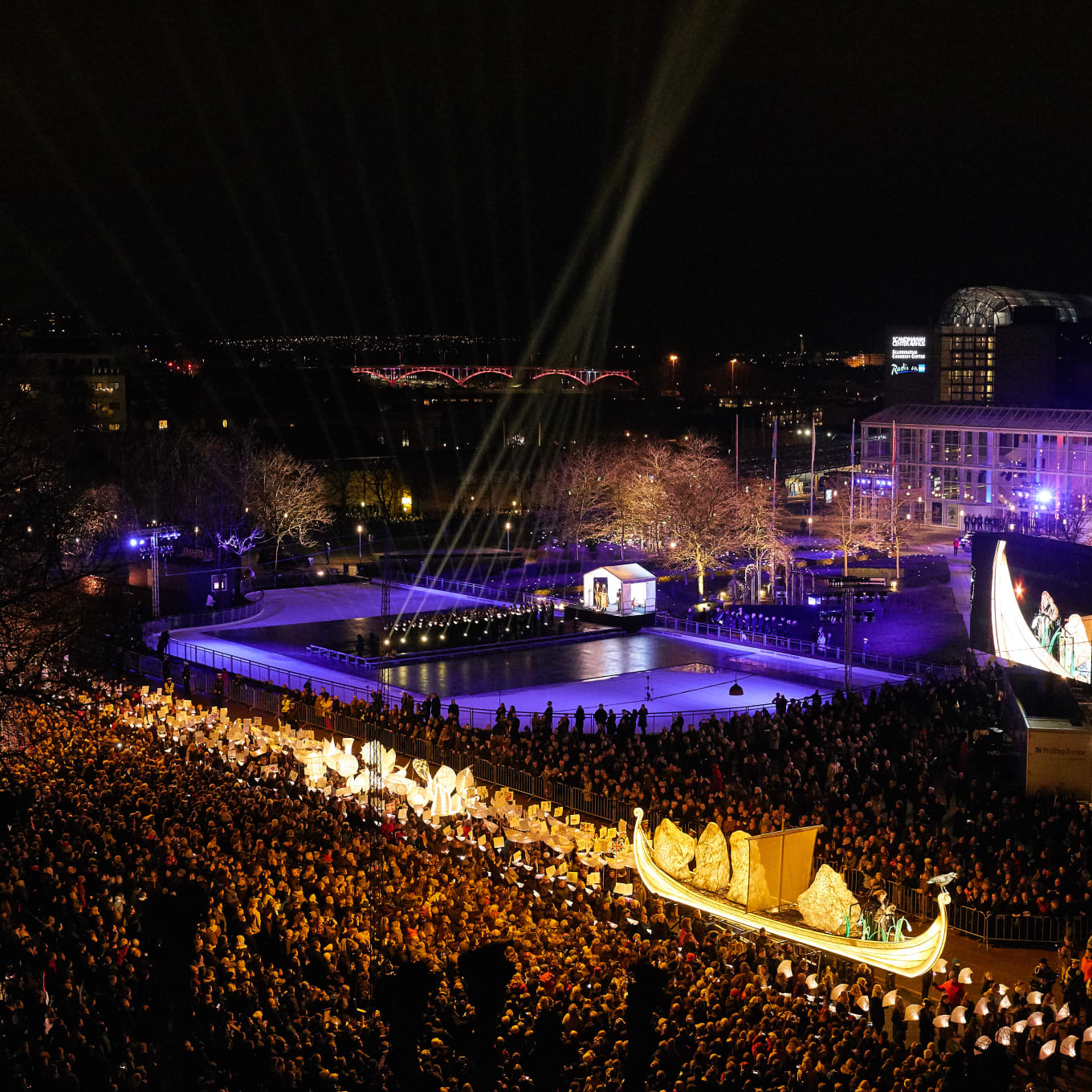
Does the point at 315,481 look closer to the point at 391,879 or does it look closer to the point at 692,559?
the point at 692,559

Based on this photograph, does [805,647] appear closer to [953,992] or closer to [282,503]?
[953,992]

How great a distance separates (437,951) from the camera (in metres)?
11.3

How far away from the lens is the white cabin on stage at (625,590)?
35375 millimetres

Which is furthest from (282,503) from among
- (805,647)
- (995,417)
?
(995,417)

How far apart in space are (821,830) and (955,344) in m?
66.1

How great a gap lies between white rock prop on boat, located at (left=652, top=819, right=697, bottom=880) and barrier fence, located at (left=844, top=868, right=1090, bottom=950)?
190 cm

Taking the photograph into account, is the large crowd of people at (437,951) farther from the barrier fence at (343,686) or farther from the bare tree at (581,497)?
the bare tree at (581,497)

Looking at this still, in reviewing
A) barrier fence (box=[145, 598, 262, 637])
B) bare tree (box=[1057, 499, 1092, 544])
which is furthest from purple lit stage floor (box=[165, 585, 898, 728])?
bare tree (box=[1057, 499, 1092, 544])

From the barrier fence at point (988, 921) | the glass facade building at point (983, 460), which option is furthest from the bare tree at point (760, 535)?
the barrier fence at point (988, 921)

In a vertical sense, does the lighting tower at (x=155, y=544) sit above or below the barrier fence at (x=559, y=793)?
above

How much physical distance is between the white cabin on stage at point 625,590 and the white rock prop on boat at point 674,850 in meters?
21.9

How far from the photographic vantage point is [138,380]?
98312 millimetres

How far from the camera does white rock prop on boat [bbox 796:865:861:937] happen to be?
11938 mm

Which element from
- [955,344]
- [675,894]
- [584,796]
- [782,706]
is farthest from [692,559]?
[955,344]
